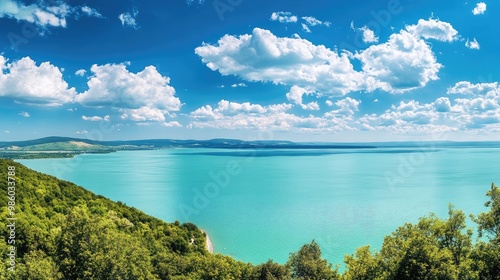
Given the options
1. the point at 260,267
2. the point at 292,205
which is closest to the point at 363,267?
the point at 260,267

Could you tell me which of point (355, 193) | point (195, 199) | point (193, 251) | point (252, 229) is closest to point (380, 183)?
point (355, 193)

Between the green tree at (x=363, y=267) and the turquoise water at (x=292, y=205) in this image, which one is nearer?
the green tree at (x=363, y=267)

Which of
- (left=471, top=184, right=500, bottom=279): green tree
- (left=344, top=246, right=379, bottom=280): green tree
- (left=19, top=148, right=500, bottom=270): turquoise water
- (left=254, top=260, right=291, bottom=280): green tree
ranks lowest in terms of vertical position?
(left=19, top=148, right=500, bottom=270): turquoise water

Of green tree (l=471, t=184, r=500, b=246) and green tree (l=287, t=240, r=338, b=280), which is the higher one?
green tree (l=471, t=184, r=500, b=246)

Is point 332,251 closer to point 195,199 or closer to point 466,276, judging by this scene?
point 466,276

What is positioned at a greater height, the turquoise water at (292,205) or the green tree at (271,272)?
the green tree at (271,272)

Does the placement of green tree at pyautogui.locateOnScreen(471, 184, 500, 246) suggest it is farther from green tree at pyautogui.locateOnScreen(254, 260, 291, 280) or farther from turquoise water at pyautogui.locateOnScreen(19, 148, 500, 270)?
turquoise water at pyautogui.locateOnScreen(19, 148, 500, 270)

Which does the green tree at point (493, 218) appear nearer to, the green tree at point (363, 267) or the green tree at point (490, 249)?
the green tree at point (490, 249)

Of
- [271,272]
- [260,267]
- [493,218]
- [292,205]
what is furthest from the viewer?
[292,205]

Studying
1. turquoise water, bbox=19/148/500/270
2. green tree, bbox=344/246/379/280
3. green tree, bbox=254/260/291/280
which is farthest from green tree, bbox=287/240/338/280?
turquoise water, bbox=19/148/500/270

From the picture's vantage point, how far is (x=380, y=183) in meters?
98.8

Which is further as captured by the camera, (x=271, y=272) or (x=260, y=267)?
(x=260, y=267)

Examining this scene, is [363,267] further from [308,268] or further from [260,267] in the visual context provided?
[260,267]

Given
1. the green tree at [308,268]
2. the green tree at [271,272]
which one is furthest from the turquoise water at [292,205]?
the green tree at [271,272]
